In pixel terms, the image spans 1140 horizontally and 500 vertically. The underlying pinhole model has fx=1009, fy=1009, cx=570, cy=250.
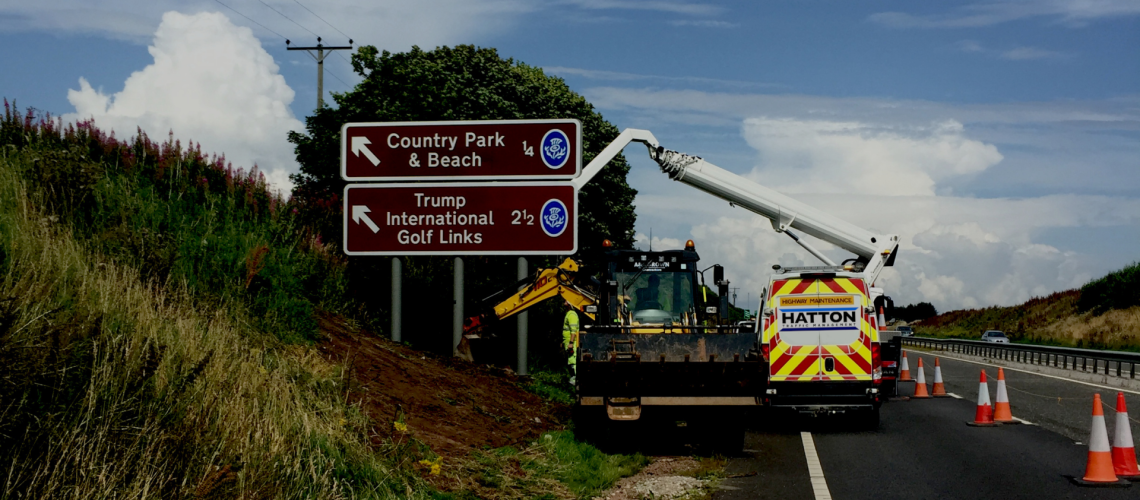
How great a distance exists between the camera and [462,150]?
13.9 meters

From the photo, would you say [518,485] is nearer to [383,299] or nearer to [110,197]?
[110,197]

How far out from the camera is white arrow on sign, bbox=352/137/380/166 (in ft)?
46.1

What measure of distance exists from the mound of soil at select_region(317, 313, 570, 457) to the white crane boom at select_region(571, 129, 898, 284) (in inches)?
247

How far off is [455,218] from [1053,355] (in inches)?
1188

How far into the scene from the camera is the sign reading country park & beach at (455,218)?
1385 cm

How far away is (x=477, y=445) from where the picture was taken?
1014cm

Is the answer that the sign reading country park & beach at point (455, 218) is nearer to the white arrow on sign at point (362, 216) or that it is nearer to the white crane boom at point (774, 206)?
the white arrow on sign at point (362, 216)

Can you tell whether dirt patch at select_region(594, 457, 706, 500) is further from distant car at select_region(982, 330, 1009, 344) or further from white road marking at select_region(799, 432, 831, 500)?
distant car at select_region(982, 330, 1009, 344)

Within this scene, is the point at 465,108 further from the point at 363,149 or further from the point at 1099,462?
the point at 1099,462

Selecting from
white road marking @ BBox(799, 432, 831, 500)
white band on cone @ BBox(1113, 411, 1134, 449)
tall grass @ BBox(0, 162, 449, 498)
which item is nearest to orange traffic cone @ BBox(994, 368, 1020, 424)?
white road marking @ BBox(799, 432, 831, 500)

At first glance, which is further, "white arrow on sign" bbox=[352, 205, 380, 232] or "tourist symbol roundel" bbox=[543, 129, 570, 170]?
"white arrow on sign" bbox=[352, 205, 380, 232]

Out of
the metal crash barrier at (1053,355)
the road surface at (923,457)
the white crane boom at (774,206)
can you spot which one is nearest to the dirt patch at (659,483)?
the road surface at (923,457)

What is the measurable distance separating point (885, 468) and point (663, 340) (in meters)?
3.06

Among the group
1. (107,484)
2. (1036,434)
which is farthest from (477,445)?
(1036,434)
